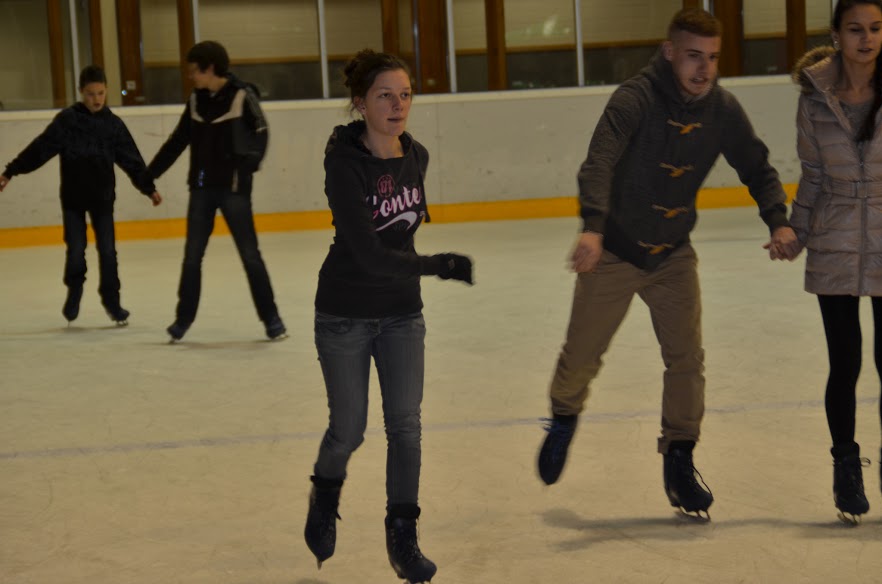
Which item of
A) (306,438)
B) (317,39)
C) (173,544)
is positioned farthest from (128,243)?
(173,544)

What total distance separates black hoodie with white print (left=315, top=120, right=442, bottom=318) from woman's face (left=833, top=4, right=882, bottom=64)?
107 centimetres

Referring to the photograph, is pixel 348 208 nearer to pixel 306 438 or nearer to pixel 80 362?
pixel 306 438

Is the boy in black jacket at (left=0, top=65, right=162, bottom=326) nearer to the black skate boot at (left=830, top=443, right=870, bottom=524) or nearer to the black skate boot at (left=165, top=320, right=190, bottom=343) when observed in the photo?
the black skate boot at (left=165, top=320, right=190, bottom=343)

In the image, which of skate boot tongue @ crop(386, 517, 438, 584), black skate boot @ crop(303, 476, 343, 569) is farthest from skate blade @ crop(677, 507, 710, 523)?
black skate boot @ crop(303, 476, 343, 569)

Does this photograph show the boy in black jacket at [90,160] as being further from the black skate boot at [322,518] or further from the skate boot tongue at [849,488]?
the skate boot tongue at [849,488]

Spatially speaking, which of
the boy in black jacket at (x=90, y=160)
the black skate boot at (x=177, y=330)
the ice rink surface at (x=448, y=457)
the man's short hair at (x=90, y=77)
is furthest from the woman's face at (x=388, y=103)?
the man's short hair at (x=90, y=77)

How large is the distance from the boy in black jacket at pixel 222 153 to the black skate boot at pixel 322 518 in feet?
11.7

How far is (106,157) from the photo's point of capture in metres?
7.11

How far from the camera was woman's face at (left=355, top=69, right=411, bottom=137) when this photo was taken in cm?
281

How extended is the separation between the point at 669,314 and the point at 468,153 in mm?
9717

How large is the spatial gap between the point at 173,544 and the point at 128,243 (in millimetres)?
9307

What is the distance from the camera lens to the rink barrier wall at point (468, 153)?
1256 cm

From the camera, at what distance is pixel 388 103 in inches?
111

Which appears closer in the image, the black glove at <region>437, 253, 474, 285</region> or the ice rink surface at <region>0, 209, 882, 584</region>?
A: the black glove at <region>437, 253, 474, 285</region>
